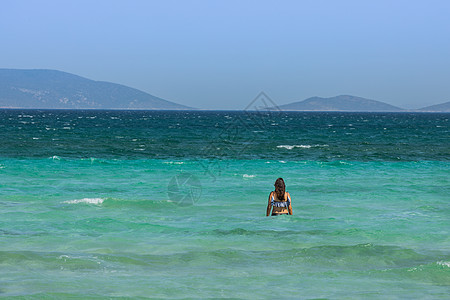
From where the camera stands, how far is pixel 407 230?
1518 centimetres

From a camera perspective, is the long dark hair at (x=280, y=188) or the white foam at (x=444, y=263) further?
the long dark hair at (x=280, y=188)

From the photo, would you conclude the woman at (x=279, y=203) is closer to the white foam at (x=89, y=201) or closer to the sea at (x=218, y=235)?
the sea at (x=218, y=235)

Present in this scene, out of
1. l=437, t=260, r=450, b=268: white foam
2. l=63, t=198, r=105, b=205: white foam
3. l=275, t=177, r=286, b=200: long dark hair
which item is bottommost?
l=437, t=260, r=450, b=268: white foam

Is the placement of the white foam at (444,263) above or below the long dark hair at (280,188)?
below

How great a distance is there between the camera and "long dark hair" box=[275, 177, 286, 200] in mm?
15344

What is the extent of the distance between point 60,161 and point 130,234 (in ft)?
73.5

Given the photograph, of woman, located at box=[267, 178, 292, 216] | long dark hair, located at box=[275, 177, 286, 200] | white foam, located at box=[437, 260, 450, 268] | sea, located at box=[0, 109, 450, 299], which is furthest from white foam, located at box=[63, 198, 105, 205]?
white foam, located at box=[437, 260, 450, 268]

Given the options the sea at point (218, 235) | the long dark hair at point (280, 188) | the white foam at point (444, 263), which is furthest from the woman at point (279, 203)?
the white foam at point (444, 263)

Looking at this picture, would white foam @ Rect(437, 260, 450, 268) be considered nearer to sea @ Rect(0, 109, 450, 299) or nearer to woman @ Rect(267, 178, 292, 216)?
sea @ Rect(0, 109, 450, 299)

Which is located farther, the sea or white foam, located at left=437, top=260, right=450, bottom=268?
white foam, located at left=437, top=260, right=450, bottom=268

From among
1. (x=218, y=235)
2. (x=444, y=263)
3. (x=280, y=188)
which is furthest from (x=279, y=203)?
(x=444, y=263)

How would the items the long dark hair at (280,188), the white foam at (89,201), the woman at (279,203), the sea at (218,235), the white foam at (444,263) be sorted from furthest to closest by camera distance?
1. the white foam at (89,201)
2. the woman at (279,203)
3. the long dark hair at (280,188)
4. the white foam at (444,263)
5. the sea at (218,235)

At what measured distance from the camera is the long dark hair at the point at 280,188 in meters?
15.3

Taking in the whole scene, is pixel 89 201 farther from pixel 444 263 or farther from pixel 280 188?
pixel 444 263
